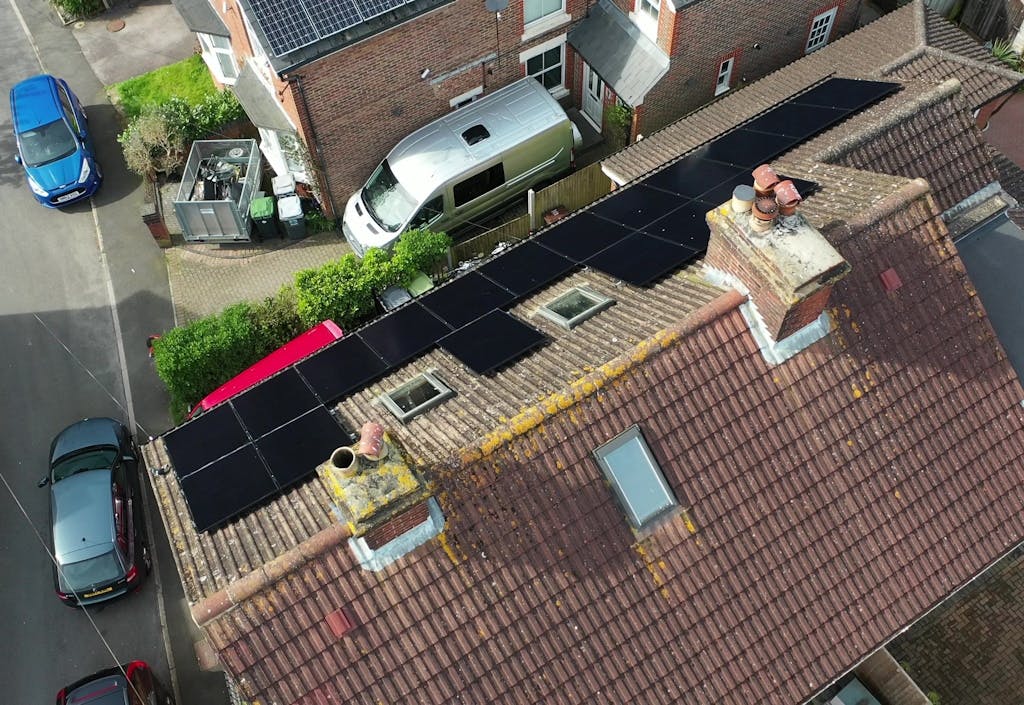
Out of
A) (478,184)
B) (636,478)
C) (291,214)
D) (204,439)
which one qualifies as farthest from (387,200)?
(636,478)

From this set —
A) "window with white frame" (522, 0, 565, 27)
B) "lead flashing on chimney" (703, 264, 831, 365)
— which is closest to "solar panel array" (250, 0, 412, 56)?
"window with white frame" (522, 0, 565, 27)

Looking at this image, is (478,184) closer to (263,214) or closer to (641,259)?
(263,214)

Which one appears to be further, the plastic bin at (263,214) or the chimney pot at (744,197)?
the plastic bin at (263,214)

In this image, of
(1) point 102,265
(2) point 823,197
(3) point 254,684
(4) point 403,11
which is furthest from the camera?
(1) point 102,265

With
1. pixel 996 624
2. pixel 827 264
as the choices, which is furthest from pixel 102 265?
pixel 996 624

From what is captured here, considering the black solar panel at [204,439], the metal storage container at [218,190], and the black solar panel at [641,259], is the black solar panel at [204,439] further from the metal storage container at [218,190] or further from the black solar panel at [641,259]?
the metal storage container at [218,190]

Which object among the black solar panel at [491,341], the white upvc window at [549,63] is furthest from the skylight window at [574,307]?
the white upvc window at [549,63]

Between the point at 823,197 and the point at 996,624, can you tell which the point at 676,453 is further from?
the point at 996,624

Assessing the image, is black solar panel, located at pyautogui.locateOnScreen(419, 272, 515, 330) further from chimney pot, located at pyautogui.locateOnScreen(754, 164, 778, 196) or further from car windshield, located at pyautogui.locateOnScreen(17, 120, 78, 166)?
car windshield, located at pyautogui.locateOnScreen(17, 120, 78, 166)
